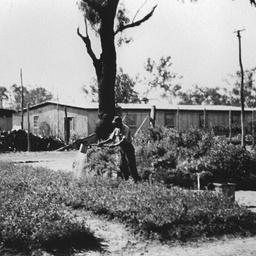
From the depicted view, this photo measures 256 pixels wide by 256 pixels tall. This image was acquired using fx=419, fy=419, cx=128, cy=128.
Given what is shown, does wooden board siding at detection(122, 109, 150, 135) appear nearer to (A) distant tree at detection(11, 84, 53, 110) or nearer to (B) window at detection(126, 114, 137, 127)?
(B) window at detection(126, 114, 137, 127)

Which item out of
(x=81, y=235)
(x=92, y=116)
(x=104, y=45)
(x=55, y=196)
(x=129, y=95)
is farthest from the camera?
(x=129, y=95)

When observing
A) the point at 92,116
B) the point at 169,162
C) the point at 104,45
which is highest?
the point at 104,45

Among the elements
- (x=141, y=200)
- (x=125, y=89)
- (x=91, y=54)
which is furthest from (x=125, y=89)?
(x=141, y=200)

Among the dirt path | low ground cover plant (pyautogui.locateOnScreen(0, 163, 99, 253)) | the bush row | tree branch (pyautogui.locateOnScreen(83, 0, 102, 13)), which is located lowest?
the dirt path

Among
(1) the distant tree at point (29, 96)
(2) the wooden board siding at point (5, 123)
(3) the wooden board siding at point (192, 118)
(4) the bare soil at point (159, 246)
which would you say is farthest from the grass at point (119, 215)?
(1) the distant tree at point (29, 96)

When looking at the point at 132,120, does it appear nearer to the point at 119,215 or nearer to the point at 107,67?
the point at 107,67

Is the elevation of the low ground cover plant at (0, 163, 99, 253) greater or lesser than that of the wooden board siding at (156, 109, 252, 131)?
lesser

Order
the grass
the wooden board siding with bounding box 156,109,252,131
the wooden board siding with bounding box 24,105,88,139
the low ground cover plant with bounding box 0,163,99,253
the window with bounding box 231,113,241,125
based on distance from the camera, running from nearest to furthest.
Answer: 1. the low ground cover plant with bounding box 0,163,99,253
2. the grass
3. the wooden board siding with bounding box 24,105,88,139
4. the wooden board siding with bounding box 156,109,252,131
5. the window with bounding box 231,113,241,125

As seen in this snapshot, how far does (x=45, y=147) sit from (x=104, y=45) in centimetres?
1294

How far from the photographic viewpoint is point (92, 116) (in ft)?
103

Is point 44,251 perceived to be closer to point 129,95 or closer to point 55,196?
point 55,196

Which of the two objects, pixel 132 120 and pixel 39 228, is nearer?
pixel 39 228

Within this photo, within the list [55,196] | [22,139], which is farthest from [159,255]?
[22,139]

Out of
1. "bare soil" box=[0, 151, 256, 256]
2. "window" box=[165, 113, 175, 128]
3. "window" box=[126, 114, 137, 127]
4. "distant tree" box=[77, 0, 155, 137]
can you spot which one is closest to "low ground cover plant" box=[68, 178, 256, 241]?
"bare soil" box=[0, 151, 256, 256]
